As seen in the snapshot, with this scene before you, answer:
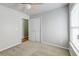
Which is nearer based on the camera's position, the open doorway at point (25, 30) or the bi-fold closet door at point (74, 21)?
the bi-fold closet door at point (74, 21)

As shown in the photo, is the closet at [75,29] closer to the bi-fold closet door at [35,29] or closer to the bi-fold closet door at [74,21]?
the bi-fold closet door at [74,21]

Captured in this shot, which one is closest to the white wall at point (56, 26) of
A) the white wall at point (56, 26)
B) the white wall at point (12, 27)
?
the white wall at point (56, 26)

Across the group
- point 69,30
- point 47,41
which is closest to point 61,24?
point 69,30

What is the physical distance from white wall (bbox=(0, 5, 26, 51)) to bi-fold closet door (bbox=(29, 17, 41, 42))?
0.18 m

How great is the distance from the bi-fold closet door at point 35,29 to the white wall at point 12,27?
0.18 metres

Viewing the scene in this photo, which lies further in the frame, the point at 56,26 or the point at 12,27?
the point at 12,27

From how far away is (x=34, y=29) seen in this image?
1332 mm

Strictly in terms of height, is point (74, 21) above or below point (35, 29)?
above

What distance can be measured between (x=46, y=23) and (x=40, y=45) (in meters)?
0.38

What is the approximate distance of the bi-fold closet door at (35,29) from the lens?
4.30 ft

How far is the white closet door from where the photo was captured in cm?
131

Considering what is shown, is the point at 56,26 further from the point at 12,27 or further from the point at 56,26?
the point at 12,27

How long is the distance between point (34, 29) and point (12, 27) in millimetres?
405

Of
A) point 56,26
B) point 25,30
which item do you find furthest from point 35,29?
point 56,26
